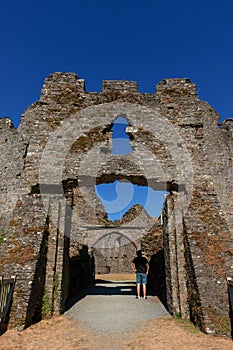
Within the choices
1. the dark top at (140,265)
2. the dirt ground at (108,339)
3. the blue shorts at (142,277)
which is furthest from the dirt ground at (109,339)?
the dark top at (140,265)

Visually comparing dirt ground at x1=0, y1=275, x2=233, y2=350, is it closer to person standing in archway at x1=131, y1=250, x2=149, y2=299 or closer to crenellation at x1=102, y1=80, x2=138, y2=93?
person standing in archway at x1=131, y1=250, x2=149, y2=299

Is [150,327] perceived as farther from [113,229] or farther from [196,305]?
[113,229]

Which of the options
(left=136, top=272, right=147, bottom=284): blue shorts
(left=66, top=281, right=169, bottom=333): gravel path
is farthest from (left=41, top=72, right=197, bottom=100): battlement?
(left=66, top=281, right=169, bottom=333): gravel path

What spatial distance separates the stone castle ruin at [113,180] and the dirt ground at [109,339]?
1.35ft

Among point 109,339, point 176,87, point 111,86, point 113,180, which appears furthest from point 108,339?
point 176,87

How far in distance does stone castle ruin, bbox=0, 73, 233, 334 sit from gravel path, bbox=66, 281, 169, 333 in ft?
1.78

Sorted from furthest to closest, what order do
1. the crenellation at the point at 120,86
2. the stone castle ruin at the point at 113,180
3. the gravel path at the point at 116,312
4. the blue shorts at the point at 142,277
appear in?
the crenellation at the point at 120,86 < the blue shorts at the point at 142,277 < the stone castle ruin at the point at 113,180 < the gravel path at the point at 116,312

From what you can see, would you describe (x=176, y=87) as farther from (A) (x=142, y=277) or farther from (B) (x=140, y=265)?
(A) (x=142, y=277)

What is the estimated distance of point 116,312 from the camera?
775cm

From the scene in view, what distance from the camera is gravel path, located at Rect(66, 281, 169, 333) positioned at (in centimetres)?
655

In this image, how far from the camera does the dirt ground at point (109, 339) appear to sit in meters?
5.08

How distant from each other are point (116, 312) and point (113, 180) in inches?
167

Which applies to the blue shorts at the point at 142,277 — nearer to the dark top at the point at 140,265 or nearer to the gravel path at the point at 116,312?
the dark top at the point at 140,265

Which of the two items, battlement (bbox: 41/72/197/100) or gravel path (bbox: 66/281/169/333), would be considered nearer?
gravel path (bbox: 66/281/169/333)
